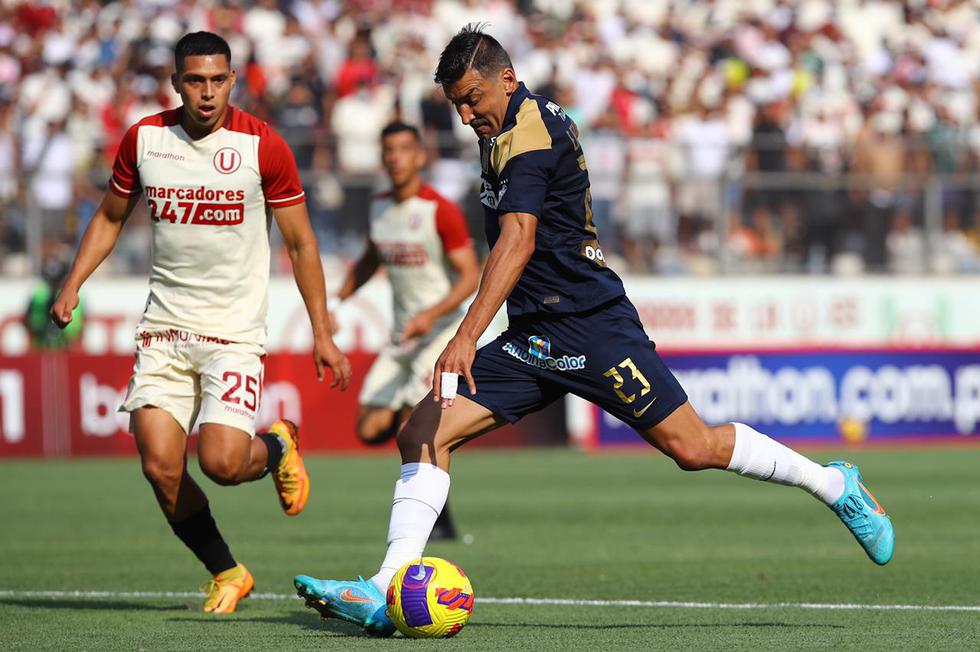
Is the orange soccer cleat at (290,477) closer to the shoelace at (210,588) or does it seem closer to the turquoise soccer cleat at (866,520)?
the shoelace at (210,588)

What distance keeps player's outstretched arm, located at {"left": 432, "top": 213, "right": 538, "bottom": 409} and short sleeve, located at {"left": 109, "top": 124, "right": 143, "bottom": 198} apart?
215 cm

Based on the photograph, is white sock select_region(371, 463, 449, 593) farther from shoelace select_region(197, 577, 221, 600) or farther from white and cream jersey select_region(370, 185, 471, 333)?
white and cream jersey select_region(370, 185, 471, 333)

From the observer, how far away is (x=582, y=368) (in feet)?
23.0

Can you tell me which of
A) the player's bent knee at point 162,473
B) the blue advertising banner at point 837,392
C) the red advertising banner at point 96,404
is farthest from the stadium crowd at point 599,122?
the player's bent knee at point 162,473

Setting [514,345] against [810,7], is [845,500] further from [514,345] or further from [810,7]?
[810,7]

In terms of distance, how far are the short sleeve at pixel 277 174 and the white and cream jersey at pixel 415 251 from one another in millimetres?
3931

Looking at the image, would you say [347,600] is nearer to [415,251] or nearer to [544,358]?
[544,358]

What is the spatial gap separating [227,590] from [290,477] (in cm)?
66

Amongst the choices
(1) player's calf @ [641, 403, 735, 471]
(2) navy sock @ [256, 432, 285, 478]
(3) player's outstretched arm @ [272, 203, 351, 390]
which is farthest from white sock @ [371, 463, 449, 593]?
(2) navy sock @ [256, 432, 285, 478]

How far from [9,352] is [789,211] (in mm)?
10270

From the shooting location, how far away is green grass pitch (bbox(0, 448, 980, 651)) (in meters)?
7.00

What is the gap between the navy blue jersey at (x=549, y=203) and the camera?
6.79m

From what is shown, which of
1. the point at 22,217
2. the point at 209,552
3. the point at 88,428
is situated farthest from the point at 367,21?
the point at 209,552

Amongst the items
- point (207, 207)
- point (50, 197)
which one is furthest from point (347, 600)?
point (50, 197)
